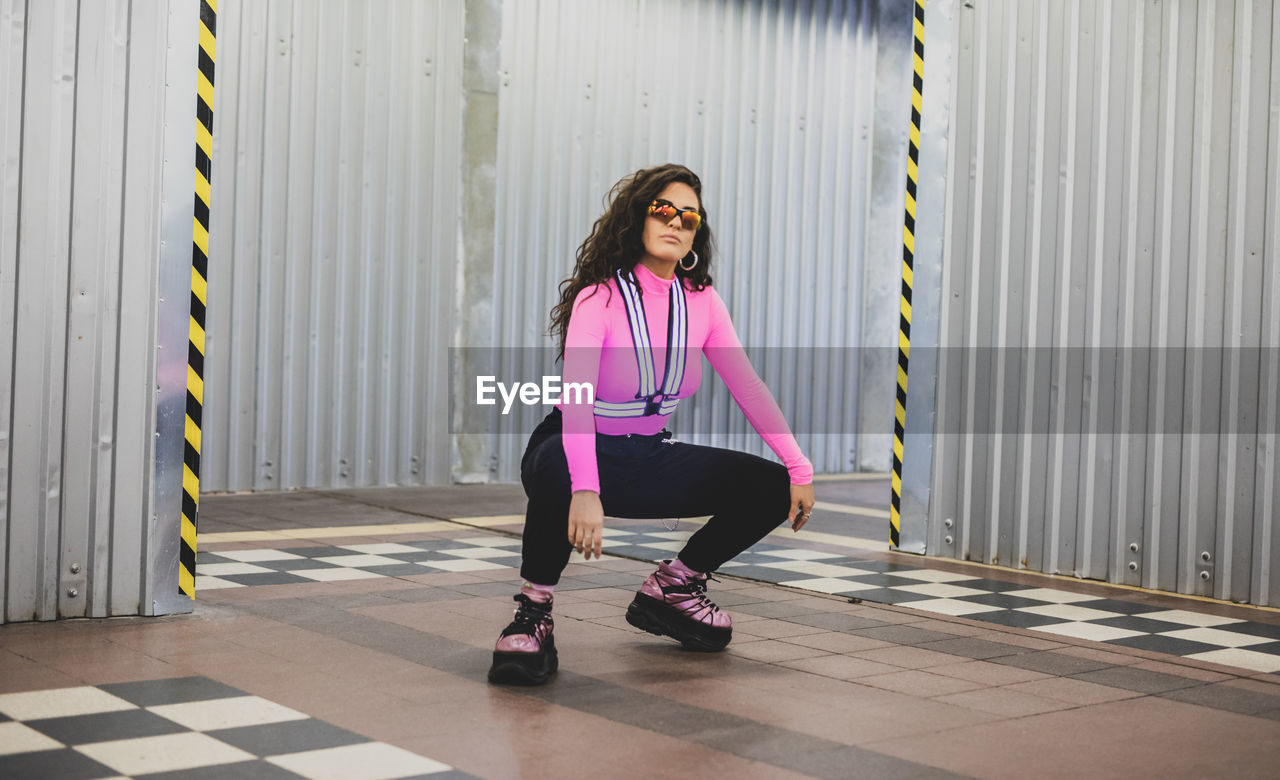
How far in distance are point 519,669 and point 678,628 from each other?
757 mm

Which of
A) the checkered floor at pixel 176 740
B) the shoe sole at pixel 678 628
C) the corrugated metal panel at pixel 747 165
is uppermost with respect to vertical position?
the corrugated metal panel at pixel 747 165

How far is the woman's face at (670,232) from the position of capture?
444 cm

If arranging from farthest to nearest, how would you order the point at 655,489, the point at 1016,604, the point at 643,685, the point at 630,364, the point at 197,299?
1. the point at 1016,604
2. the point at 197,299
3. the point at 655,489
4. the point at 630,364
5. the point at 643,685

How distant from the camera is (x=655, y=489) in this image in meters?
4.48

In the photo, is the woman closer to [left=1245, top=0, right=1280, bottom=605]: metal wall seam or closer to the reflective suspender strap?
the reflective suspender strap

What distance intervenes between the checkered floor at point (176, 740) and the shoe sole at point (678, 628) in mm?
1393

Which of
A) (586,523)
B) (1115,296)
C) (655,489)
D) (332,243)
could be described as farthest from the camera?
(332,243)

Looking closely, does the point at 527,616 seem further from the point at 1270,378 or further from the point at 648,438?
the point at 1270,378

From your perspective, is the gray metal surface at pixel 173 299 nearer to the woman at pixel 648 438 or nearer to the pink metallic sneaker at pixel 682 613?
the woman at pixel 648 438

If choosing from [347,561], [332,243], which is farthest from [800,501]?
[332,243]

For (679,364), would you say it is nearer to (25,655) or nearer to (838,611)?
(838,611)

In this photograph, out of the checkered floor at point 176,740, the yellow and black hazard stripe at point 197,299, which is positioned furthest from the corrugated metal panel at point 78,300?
the checkered floor at point 176,740

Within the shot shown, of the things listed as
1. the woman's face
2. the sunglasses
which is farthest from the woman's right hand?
the sunglasses

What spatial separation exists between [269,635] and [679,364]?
1683mm
